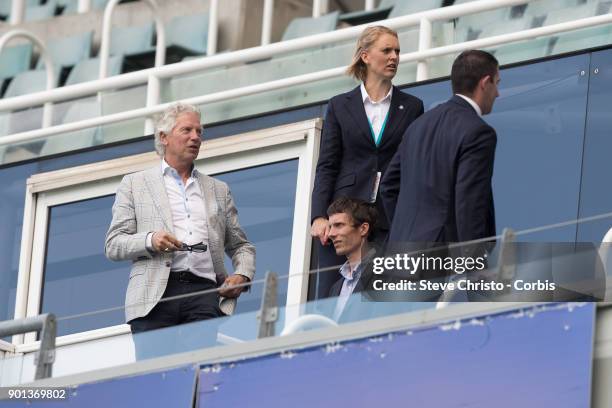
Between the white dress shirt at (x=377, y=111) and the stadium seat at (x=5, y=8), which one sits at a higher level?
the stadium seat at (x=5, y=8)

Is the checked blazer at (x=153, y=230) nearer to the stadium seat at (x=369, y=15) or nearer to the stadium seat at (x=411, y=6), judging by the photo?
the stadium seat at (x=411, y=6)

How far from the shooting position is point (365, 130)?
846 centimetres

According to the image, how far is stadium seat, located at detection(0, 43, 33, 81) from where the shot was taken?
56.2ft

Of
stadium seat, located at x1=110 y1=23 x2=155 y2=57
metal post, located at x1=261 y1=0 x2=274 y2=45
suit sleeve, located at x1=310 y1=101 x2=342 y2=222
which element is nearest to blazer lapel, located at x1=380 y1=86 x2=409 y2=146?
suit sleeve, located at x1=310 y1=101 x2=342 y2=222

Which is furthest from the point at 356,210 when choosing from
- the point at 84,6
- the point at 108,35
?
the point at 84,6

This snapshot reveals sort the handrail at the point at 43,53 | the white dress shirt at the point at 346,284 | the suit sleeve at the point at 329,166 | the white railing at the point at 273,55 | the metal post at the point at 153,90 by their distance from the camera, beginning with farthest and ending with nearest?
the handrail at the point at 43,53, the metal post at the point at 153,90, the white railing at the point at 273,55, the suit sleeve at the point at 329,166, the white dress shirt at the point at 346,284

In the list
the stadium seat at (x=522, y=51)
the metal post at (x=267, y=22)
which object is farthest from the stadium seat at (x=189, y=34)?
the stadium seat at (x=522, y=51)

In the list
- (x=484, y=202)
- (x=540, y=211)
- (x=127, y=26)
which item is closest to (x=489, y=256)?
(x=484, y=202)

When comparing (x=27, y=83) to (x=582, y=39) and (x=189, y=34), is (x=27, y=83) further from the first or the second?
(x=582, y=39)

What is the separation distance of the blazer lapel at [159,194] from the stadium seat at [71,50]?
8359 millimetres

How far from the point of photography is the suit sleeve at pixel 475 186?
7.36 m

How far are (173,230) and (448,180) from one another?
58.8 inches

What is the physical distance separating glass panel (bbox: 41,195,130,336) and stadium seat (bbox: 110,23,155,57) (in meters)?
5.26

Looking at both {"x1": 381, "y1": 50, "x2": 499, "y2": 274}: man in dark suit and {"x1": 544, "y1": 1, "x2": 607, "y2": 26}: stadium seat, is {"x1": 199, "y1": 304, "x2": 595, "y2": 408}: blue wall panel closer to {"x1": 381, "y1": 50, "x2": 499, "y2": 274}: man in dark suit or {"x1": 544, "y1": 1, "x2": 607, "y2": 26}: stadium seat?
{"x1": 381, "y1": 50, "x2": 499, "y2": 274}: man in dark suit
